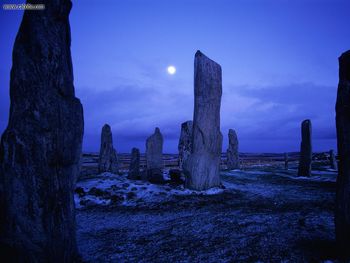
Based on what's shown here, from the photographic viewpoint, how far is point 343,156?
258 centimetres

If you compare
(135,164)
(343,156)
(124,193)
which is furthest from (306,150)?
(343,156)

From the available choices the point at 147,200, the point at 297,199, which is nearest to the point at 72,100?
the point at 147,200

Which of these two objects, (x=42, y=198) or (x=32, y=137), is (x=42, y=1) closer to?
(x=32, y=137)

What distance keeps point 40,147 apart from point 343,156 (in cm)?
313

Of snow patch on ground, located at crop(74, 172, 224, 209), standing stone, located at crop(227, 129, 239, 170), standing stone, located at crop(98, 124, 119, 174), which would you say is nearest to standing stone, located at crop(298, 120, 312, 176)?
standing stone, located at crop(227, 129, 239, 170)

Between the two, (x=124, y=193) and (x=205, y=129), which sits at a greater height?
(x=205, y=129)

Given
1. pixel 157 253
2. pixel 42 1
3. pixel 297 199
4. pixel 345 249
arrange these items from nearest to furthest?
pixel 345 249 → pixel 42 1 → pixel 157 253 → pixel 297 199

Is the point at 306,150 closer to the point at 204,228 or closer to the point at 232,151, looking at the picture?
the point at 232,151

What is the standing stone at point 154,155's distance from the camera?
11.1m

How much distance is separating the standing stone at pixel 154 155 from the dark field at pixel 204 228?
4033 millimetres

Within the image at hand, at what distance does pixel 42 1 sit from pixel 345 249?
411 centimetres

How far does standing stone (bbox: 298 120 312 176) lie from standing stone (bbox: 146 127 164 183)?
670 cm

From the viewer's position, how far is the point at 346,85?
269 cm

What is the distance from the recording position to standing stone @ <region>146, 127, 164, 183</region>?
11055mm
